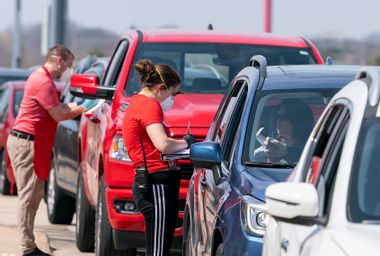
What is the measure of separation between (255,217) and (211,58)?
16.6 feet

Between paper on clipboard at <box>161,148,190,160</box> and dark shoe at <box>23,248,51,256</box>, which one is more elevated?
paper on clipboard at <box>161,148,190,160</box>

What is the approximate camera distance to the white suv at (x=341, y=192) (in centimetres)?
485

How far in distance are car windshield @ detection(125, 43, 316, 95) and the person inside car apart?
11.1ft

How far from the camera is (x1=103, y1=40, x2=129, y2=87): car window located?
11898 mm

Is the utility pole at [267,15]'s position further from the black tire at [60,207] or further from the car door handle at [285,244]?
the car door handle at [285,244]

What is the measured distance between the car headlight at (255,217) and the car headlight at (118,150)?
137 inches

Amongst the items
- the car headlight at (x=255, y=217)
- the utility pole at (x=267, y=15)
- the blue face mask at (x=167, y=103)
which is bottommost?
the utility pole at (x=267, y=15)

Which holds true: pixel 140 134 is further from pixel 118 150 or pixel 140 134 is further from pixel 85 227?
pixel 85 227

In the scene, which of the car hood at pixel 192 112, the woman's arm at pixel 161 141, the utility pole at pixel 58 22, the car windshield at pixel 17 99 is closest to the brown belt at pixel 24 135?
the car hood at pixel 192 112

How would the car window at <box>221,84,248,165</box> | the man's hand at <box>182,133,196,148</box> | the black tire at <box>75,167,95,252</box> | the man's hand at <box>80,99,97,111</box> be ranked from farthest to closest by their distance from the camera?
the man's hand at <box>80,99,97,111</box> < the black tire at <box>75,167,95,252</box> < the man's hand at <box>182,133,196,148</box> < the car window at <box>221,84,248,165</box>

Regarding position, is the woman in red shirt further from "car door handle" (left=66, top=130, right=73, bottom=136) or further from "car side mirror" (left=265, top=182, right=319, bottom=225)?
"car door handle" (left=66, top=130, right=73, bottom=136)

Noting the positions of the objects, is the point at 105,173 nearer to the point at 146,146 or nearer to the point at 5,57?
the point at 146,146

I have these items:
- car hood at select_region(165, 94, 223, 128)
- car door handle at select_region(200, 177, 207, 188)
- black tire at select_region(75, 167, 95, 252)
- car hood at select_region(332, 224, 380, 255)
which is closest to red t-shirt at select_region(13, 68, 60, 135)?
black tire at select_region(75, 167, 95, 252)

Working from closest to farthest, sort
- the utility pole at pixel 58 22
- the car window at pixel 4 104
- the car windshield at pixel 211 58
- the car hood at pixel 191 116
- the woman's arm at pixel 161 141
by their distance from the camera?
the woman's arm at pixel 161 141
the car hood at pixel 191 116
the car windshield at pixel 211 58
the car window at pixel 4 104
the utility pole at pixel 58 22
